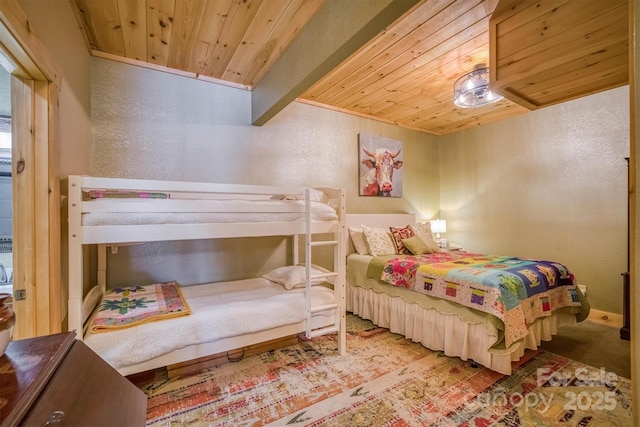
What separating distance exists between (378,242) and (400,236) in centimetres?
32

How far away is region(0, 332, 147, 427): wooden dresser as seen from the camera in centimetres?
58

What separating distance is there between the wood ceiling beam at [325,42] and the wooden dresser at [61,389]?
6.03ft

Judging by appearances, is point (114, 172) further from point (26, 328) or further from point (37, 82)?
point (26, 328)

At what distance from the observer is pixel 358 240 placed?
3377 mm

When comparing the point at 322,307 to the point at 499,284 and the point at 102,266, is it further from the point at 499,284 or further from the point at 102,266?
the point at 102,266

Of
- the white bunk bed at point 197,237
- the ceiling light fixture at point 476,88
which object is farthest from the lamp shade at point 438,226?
the white bunk bed at point 197,237

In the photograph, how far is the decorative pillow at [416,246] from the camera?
127 inches

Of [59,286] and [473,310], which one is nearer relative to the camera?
[59,286]

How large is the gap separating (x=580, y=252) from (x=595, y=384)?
1.79 meters

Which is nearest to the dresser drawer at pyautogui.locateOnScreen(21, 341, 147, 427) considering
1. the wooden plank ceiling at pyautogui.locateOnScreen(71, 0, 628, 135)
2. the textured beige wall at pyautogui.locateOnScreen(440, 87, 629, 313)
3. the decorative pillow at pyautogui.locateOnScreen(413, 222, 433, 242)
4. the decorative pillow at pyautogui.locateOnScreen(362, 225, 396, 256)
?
the wooden plank ceiling at pyautogui.locateOnScreen(71, 0, 628, 135)

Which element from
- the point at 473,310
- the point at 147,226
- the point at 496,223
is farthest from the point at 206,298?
the point at 496,223

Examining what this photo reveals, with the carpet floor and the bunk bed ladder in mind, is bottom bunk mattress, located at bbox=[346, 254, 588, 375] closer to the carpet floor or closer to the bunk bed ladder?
the carpet floor

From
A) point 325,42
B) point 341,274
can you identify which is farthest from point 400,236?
point 325,42

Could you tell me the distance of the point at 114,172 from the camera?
7.80 ft
